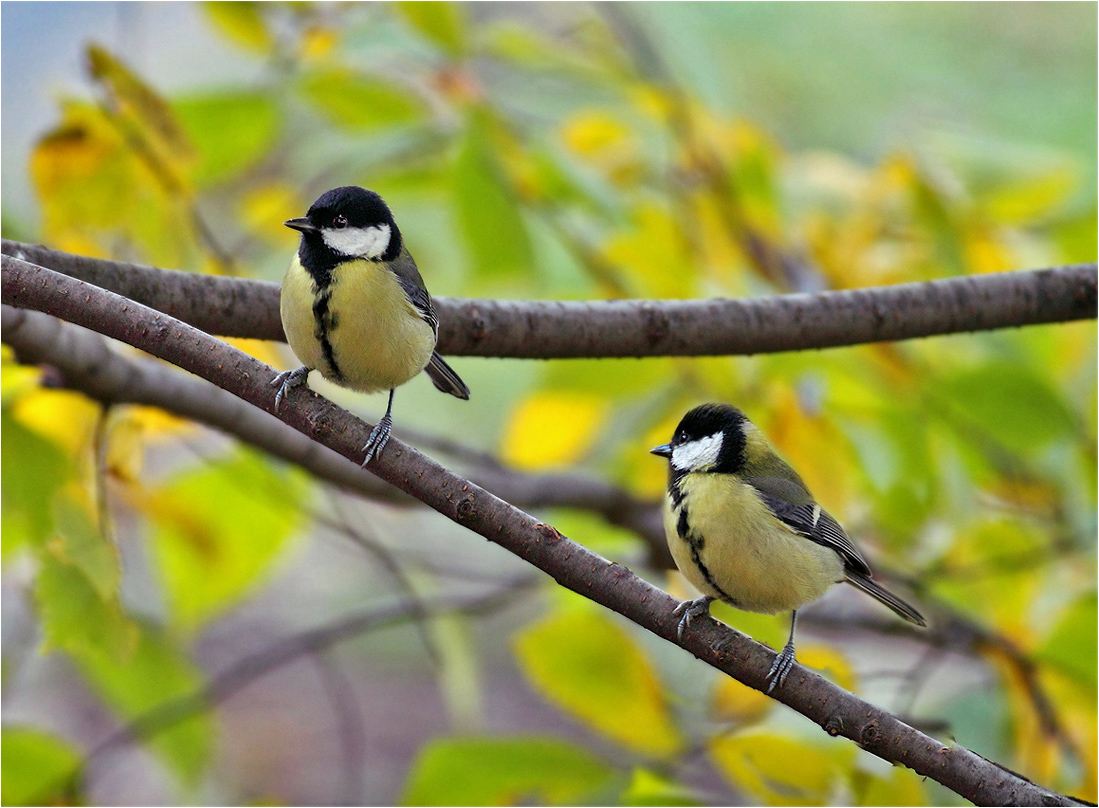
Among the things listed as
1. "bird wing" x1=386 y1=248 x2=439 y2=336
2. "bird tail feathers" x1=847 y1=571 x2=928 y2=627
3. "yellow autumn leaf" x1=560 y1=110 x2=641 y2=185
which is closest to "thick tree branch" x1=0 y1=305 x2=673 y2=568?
"bird wing" x1=386 y1=248 x2=439 y2=336

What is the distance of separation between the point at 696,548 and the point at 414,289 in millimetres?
618

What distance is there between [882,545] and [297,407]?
64.1 inches

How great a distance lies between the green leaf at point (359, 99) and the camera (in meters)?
2.13

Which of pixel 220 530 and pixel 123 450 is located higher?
pixel 123 450

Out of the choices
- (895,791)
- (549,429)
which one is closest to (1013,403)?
(895,791)

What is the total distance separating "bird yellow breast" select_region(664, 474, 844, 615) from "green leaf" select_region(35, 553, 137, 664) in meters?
0.88

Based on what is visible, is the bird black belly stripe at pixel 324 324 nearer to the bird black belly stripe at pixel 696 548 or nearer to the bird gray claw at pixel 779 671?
the bird black belly stripe at pixel 696 548

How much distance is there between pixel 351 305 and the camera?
148 cm

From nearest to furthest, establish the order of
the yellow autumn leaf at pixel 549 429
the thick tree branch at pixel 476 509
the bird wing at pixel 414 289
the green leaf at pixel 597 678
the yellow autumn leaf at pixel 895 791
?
the thick tree branch at pixel 476 509, the yellow autumn leaf at pixel 895 791, the bird wing at pixel 414 289, the green leaf at pixel 597 678, the yellow autumn leaf at pixel 549 429

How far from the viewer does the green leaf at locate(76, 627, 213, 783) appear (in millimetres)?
1983

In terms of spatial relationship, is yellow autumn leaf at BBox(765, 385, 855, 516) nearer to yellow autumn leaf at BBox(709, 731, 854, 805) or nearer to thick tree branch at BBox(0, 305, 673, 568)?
yellow autumn leaf at BBox(709, 731, 854, 805)

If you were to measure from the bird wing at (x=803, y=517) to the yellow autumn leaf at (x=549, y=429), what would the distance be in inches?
22.4

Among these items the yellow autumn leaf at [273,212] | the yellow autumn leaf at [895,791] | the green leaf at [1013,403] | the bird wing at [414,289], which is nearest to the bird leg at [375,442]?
the bird wing at [414,289]

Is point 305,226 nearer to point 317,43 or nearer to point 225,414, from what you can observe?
point 225,414
